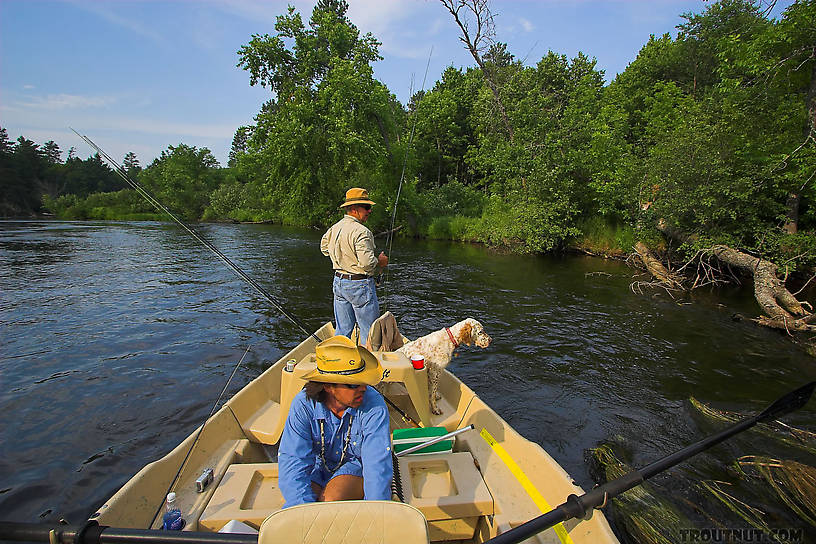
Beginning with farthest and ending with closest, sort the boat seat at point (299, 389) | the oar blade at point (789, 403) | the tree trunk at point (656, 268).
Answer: the tree trunk at point (656, 268) → the boat seat at point (299, 389) → the oar blade at point (789, 403)

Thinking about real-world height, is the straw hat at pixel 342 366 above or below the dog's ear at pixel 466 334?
above

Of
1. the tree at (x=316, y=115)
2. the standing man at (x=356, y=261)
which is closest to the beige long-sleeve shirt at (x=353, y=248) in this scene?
the standing man at (x=356, y=261)

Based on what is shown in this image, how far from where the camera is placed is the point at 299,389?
4.09 meters

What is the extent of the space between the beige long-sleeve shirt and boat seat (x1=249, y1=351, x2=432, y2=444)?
1343 mm

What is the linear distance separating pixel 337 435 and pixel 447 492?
3.22ft

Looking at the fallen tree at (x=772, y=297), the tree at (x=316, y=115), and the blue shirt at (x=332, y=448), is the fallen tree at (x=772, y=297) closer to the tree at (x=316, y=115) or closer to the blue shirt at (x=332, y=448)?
the blue shirt at (x=332, y=448)

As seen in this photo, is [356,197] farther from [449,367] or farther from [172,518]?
[172,518]

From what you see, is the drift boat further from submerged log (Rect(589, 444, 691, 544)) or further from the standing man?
the standing man

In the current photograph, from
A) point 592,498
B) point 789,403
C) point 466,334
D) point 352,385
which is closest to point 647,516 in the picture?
point 789,403

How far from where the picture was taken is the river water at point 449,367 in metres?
4.74

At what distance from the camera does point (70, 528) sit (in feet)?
6.21

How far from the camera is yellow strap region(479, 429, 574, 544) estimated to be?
275 cm

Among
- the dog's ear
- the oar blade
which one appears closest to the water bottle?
the dog's ear

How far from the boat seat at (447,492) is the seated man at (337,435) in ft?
1.68
